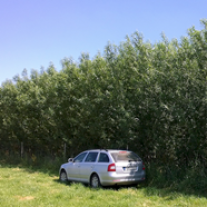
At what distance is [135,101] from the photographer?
569 inches

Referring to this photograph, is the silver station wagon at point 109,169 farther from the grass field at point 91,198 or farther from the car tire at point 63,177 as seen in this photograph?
the car tire at point 63,177

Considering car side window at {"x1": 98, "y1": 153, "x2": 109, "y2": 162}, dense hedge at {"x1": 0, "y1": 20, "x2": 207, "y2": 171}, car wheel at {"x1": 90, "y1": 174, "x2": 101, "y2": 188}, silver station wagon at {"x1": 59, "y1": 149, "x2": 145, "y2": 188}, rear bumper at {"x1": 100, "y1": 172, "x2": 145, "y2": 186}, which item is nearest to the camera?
rear bumper at {"x1": 100, "y1": 172, "x2": 145, "y2": 186}

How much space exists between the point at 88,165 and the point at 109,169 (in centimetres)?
148

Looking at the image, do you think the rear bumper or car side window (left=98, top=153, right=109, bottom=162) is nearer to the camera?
the rear bumper

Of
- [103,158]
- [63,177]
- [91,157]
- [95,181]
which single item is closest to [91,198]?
[95,181]

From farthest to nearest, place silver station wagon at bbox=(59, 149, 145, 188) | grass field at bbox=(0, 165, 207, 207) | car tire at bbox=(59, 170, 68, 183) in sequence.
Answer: car tire at bbox=(59, 170, 68, 183) < silver station wagon at bbox=(59, 149, 145, 188) < grass field at bbox=(0, 165, 207, 207)

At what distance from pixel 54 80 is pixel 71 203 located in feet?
39.9

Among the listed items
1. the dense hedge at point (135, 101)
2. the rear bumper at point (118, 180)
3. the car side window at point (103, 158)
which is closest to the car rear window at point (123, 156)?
the car side window at point (103, 158)

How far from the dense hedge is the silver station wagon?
2126 mm

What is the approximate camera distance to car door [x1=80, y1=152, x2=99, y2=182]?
12039 mm

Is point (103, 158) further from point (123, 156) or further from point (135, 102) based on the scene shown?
point (135, 102)

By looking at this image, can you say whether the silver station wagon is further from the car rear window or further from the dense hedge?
the dense hedge

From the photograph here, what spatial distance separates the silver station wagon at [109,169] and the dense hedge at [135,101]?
83.7 inches

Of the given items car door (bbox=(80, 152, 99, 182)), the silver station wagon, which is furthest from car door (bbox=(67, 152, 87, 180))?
car door (bbox=(80, 152, 99, 182))
